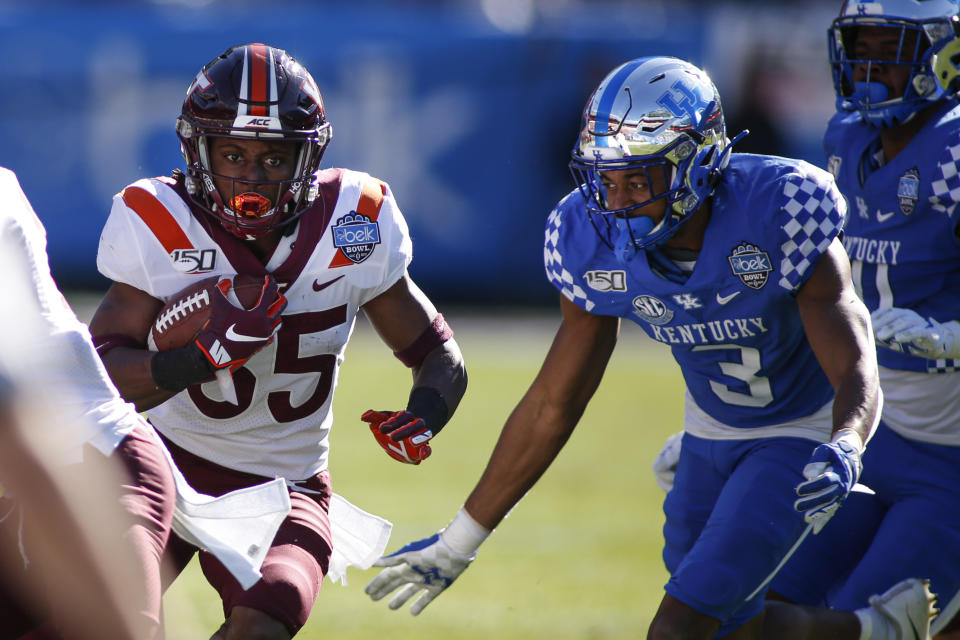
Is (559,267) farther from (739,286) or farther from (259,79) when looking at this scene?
(259,79)

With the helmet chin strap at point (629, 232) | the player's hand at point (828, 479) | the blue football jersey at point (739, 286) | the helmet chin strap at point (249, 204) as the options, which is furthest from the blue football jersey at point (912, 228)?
the helmet chin strap at point (249, 204)

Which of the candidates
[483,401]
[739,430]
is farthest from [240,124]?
[483,401]

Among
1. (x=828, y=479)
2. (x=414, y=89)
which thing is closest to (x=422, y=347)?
(x=828, y=479)

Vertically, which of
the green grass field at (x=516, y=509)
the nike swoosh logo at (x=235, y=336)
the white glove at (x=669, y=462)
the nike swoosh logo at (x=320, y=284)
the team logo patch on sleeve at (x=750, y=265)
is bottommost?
the green grass field at (x=516, y=509)

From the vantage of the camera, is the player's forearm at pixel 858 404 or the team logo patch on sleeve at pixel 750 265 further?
the team logo patch on sleeve at pixel 750 265

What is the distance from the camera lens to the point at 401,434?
3.25 metres

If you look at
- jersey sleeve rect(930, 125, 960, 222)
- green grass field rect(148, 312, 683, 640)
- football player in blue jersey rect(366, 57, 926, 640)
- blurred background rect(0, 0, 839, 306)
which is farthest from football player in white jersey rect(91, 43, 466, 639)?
blurred background rect(0, 0, 839, 306)

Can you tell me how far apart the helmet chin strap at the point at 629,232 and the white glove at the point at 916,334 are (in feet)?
2.72

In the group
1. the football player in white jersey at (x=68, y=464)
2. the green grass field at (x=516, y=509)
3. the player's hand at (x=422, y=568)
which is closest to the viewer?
the football player in white jersey at (x=68, y=464)

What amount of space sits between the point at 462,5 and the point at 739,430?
408 inches

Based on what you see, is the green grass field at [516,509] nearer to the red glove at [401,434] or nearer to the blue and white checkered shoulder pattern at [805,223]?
the red glove at [401,434]

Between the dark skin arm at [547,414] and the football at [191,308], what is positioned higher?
the football at [191,308]

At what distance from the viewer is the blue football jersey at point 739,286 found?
10.7ft

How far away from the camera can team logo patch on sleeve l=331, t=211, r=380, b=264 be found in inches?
137
